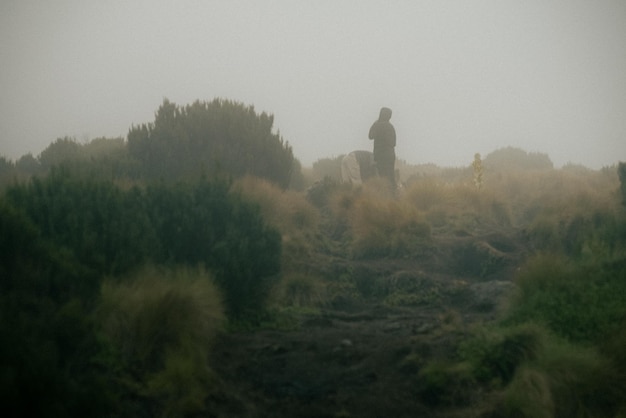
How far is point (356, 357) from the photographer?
6840 mm

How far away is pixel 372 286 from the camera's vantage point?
426 inches

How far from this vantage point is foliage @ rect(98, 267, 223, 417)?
515 centimetres

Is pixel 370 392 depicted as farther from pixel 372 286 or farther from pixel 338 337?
pixel 372 286

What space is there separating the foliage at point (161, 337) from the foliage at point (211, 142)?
856cm

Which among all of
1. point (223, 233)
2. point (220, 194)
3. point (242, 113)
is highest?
point (242, 113)

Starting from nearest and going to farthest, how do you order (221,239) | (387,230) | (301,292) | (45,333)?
(45,333) < (221,239) < (301,292) < (387,230)

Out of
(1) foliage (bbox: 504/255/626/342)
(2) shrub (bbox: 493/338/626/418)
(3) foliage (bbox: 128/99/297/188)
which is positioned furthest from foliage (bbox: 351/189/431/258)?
(2) shrub (bbox: 493/338/626/418)

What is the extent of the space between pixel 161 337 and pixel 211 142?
10.8 metres

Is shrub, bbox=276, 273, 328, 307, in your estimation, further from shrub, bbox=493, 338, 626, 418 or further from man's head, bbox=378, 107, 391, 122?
man's head, bbox=378, 107, 391, 122

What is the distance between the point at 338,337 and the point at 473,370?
2054mm

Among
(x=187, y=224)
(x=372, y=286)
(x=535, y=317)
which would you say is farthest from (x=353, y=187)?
(x=535, y=317)

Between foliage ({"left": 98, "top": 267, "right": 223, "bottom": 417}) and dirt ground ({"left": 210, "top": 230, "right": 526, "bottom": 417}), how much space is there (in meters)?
0.32

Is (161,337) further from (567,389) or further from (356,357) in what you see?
(567,389)

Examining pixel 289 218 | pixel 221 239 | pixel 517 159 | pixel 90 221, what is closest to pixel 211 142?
pixel 289 218
